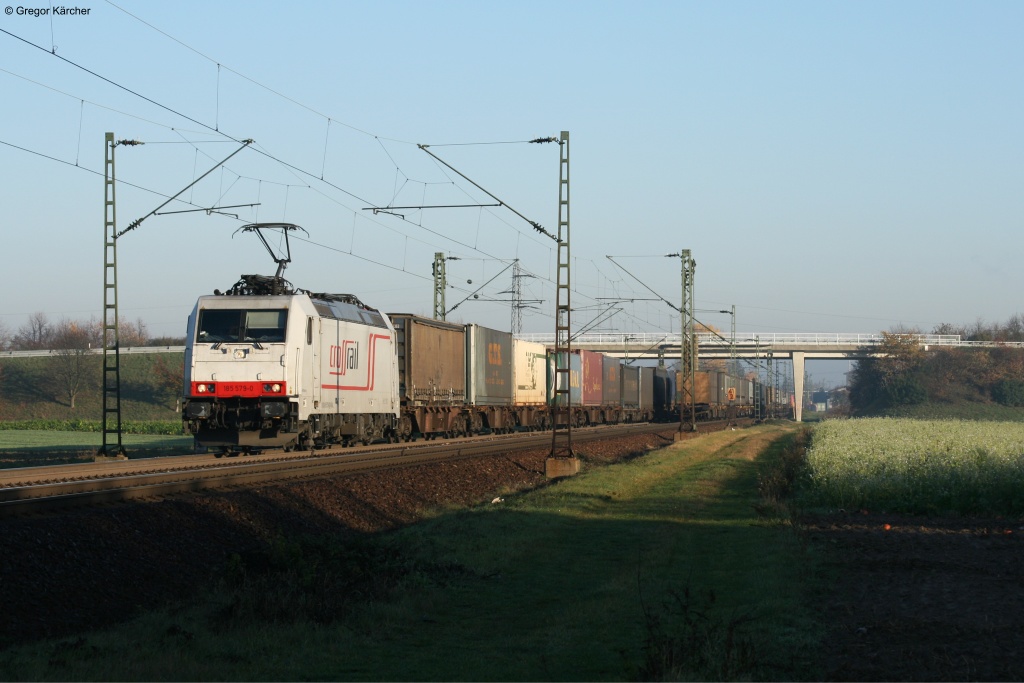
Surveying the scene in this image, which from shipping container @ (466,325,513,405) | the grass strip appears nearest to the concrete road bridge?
shipping container @ (466,325,513,405)

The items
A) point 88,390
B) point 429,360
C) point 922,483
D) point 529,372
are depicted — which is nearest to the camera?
point 922,483

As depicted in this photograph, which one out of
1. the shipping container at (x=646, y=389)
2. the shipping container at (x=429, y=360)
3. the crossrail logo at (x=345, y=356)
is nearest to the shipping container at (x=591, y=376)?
the shipping container at (x=429, y=360)

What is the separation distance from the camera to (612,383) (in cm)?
6372

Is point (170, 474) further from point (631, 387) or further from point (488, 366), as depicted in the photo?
point (631, 387)

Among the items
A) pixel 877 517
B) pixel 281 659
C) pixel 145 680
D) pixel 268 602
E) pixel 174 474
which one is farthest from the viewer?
pixel 174 474

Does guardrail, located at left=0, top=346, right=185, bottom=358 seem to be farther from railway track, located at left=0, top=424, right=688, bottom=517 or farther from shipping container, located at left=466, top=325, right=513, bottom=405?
railway track, located at left=0, top=424, right=688, bottom=517

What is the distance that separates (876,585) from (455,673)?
503cm

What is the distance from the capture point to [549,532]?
1633 cm

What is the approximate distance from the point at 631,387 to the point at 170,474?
2087 inches

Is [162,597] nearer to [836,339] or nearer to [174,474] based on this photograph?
[174,474]

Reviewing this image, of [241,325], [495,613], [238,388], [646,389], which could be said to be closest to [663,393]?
[646,389]

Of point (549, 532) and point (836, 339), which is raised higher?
point (836, 339)

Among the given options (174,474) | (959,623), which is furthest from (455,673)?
(174,474)

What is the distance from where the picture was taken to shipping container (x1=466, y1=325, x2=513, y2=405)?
41.9 metres
